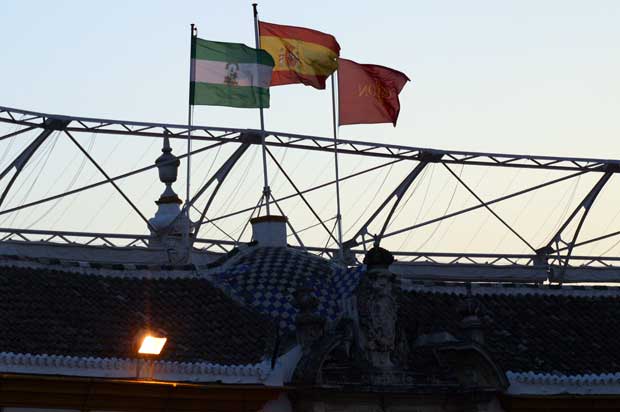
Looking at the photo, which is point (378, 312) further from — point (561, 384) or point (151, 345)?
point (151, 345)

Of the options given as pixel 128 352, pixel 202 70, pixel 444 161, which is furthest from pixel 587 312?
pixel 128 352

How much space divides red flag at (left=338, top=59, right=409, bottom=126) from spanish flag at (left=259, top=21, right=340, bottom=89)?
797 millimetres

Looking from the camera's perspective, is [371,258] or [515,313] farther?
[515,313]

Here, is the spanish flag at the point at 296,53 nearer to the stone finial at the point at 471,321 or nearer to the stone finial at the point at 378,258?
the stone finial at the point at 378,258

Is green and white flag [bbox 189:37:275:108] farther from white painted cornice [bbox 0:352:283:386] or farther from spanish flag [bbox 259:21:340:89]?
white painted cornice [bbox 0:352:283:386]

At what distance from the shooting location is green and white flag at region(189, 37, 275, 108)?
1463 inches

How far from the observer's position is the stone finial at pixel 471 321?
34.1 meters

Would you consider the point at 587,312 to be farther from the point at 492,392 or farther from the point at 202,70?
the point at 202,70

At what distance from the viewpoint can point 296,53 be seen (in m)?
38.9

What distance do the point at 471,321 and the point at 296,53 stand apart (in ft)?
28.9

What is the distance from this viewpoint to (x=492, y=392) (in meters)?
33.7

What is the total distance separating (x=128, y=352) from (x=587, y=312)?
1392 cm

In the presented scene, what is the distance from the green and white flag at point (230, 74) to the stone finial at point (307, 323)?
7.07 m

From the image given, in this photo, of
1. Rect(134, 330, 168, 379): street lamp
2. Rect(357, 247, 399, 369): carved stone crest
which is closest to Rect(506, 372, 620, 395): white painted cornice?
Rect(357, 247, 399, 369): carved stone crest
